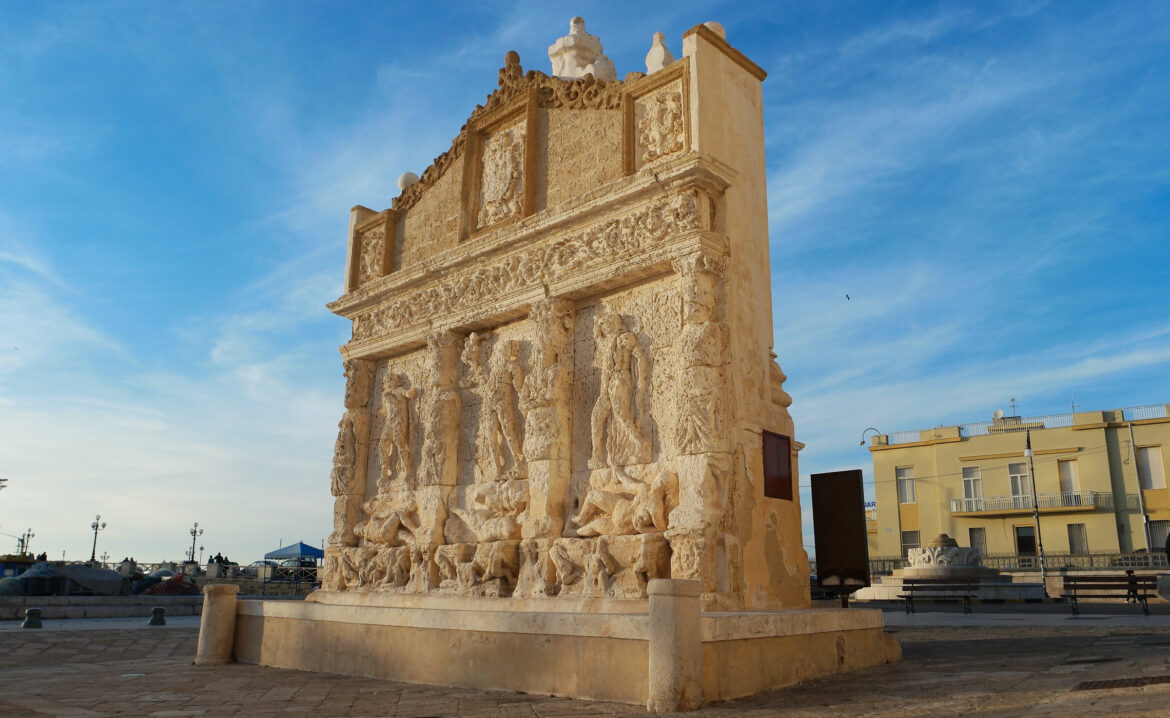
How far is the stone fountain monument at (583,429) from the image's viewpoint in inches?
255

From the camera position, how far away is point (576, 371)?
8.45 meters

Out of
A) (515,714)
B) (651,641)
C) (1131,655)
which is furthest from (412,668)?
(1131,655)

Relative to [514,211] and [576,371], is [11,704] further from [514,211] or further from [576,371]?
[514,211]

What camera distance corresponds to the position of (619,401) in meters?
7.70

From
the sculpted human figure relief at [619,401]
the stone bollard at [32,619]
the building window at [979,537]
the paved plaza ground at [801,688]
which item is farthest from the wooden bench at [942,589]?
the stone bollard at [32,619]

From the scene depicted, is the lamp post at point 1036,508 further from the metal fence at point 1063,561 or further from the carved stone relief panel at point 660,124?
the carved stone relief panel at point 660,124

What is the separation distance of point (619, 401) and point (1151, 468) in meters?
27.6

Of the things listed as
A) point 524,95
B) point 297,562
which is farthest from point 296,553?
point 524,95

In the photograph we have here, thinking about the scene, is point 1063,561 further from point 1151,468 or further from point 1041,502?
point 1151,468

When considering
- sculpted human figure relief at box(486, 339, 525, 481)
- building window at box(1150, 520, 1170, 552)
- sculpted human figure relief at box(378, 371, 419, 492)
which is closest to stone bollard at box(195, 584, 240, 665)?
sculpted human figure relief at box(378, 371, 419, 492)

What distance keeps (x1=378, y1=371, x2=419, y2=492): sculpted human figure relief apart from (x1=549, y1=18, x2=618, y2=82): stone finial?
427 centimetres

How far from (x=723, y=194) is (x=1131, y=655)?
4820mm

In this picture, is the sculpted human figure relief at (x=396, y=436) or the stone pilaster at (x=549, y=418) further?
the sculpted human figure relief at (x=396, y=436)

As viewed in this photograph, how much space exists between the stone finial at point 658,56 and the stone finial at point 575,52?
4.88ft
